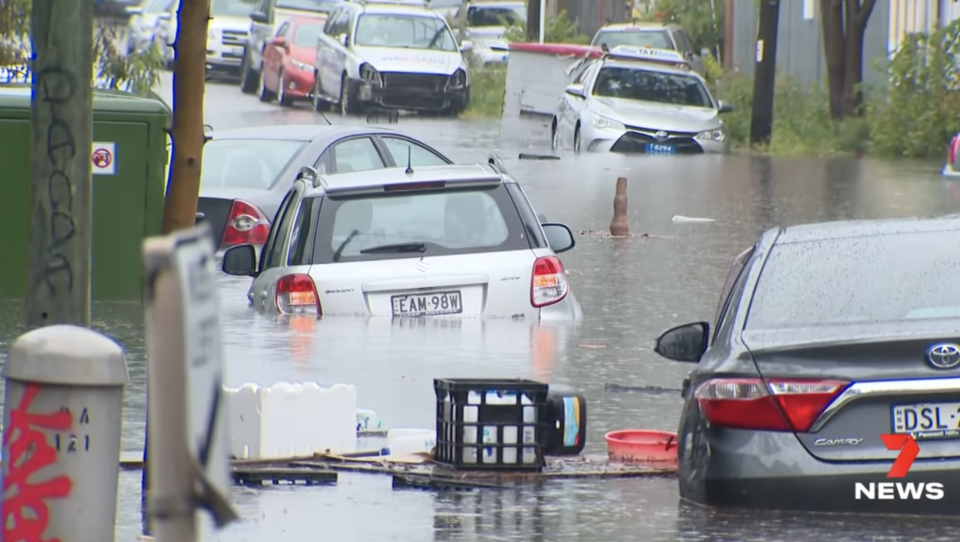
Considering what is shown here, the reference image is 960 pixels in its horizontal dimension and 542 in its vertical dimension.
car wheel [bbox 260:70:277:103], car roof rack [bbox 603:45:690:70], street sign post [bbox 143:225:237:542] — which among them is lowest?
car wheel [bbox 260:70:277:103]

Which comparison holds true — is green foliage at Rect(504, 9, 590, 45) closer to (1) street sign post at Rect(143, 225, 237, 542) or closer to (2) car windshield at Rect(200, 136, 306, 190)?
(2) car windshield at Rect(200, 136, 306, 190)

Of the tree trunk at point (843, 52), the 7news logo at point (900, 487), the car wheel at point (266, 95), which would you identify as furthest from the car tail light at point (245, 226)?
the car wheel at point (266, 95)

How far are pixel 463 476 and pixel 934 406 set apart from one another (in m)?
2.33

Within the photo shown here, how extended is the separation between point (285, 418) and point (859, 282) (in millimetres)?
2641

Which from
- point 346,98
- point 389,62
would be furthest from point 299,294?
point 389,62

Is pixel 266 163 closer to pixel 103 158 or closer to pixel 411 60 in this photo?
pixel 103 158

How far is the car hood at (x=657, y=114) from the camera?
33.1m

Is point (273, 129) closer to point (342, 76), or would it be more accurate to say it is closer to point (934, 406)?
point (934, 406)

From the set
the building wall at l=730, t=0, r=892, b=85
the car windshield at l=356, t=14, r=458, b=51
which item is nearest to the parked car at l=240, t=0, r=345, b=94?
the car windshield at l=356, t=14, r=458, b=51

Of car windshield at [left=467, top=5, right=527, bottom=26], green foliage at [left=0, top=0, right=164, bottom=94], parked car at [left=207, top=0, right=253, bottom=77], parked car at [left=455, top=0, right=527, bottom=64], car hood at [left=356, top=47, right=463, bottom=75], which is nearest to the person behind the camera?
green foliage at [left=0, top=0, right=164, bottom=94]

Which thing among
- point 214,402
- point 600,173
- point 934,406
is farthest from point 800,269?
point 600,173

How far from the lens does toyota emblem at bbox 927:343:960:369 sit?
24.2ft

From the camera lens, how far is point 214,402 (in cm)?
372

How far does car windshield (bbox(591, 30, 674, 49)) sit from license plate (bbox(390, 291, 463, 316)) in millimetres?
33796
